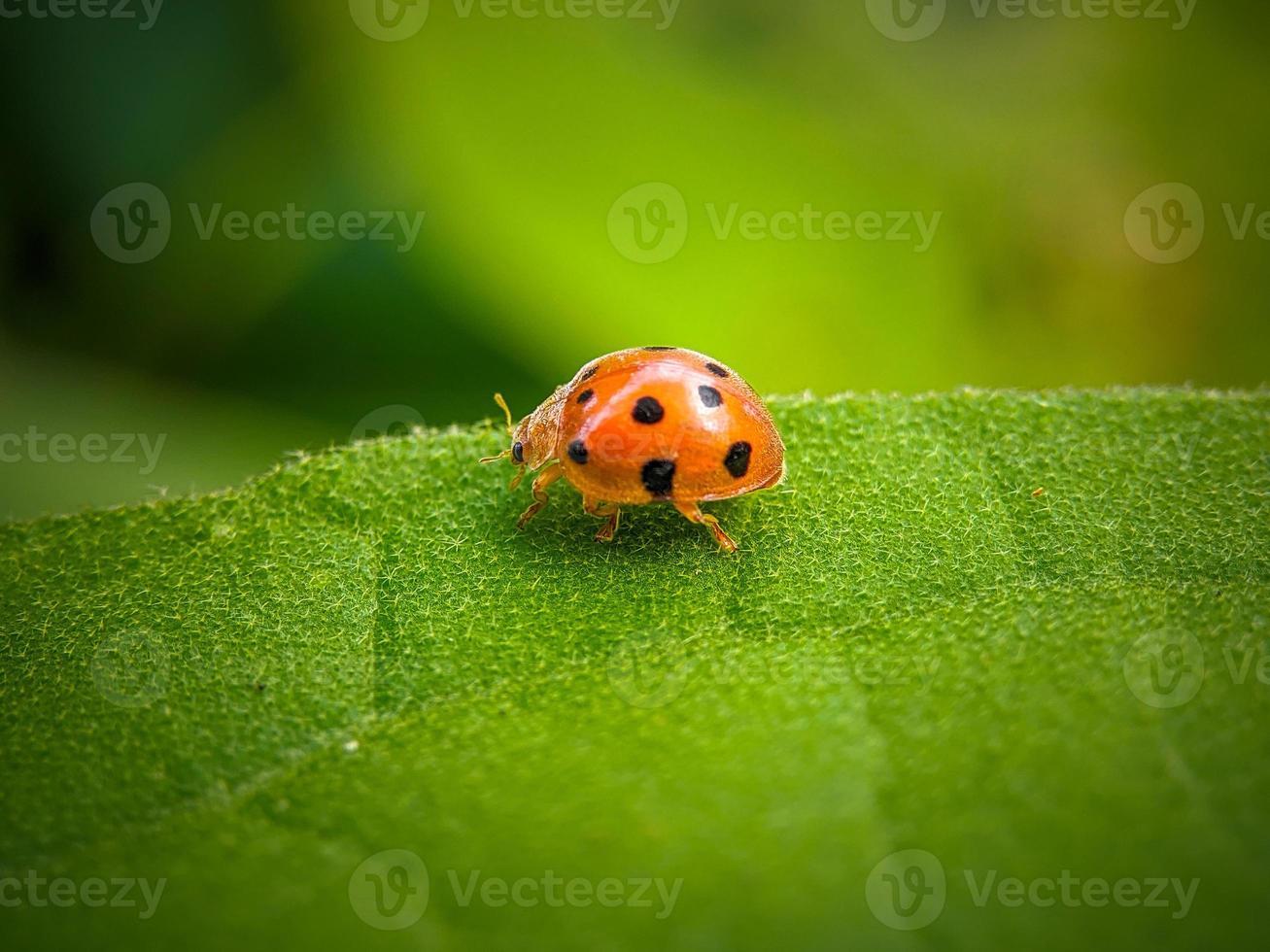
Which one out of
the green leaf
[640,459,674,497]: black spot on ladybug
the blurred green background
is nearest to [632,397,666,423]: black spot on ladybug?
[640,459,674,497]: black spot on ladybug

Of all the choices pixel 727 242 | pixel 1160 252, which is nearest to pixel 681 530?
pixel 727 242

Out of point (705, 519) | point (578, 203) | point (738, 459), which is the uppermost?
point (578, 203)

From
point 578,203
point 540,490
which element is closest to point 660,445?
point 540,490

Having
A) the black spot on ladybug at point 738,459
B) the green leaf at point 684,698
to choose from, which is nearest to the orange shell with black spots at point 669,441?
the black spot on ladybug at point 738,459

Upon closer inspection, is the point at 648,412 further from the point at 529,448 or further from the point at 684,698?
the point at 684,698

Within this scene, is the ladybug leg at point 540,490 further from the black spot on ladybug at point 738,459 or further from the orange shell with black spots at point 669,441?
the black spot on ladybug at point 738,459

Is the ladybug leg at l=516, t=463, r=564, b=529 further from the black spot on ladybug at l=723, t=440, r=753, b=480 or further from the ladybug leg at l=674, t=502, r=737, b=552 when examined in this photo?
the black spot on ladybug at l=723, t=440, r=753, b=480

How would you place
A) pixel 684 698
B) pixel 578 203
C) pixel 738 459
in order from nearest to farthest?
pixel 684 698, pixel 738 459, pixel 578 203
